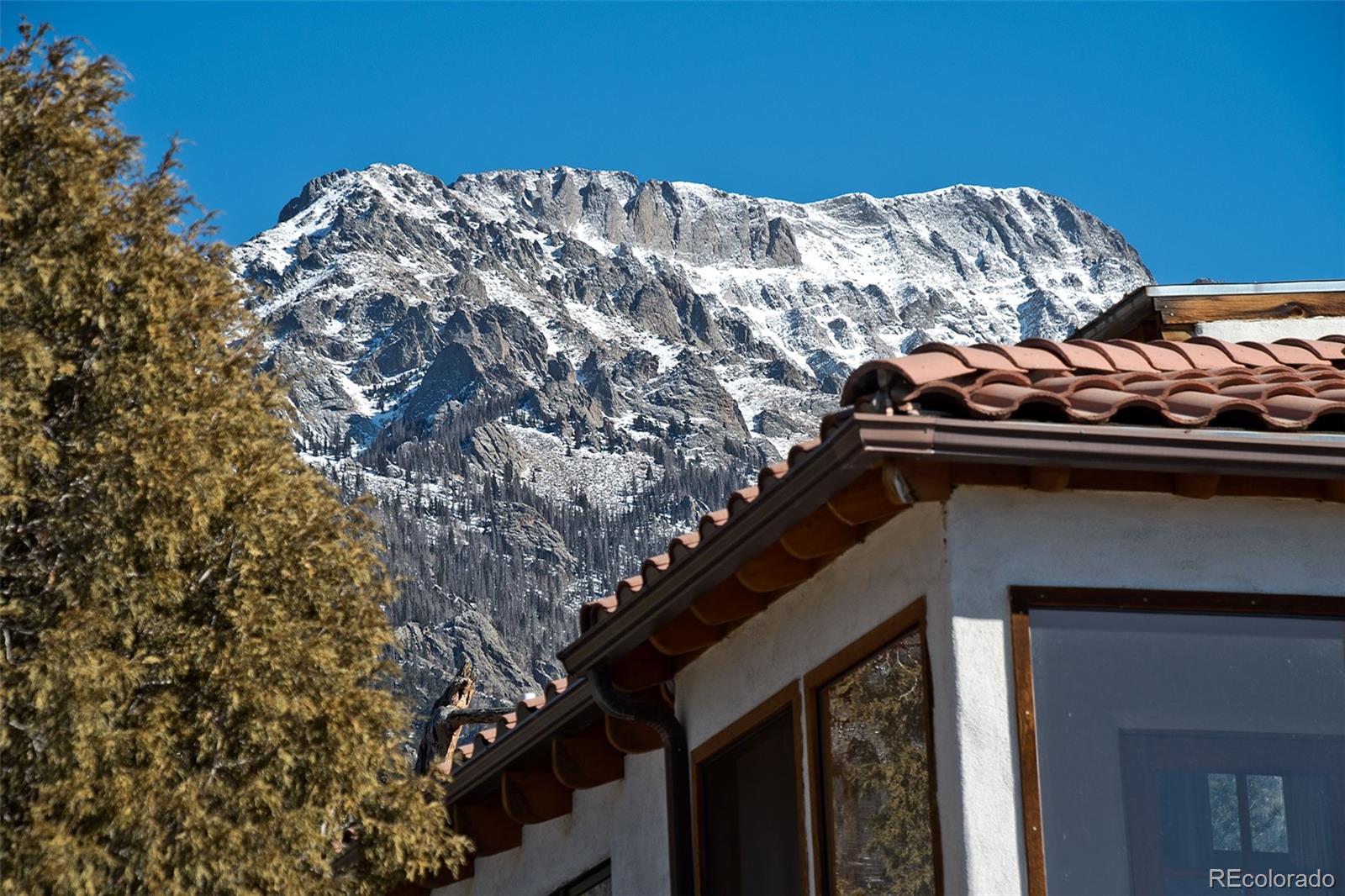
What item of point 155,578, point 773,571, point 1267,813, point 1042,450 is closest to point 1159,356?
point 1042,450

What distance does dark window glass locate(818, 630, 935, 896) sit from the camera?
20.5 feet

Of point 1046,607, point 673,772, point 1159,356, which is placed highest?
point 1159,356

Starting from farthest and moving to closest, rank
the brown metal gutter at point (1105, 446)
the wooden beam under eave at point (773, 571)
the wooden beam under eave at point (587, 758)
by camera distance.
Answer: the wooden beam under eave at point (587, 758)
the wooden beam under eave at point (773, 571)
the brown metal gutter at point (1105, 446)

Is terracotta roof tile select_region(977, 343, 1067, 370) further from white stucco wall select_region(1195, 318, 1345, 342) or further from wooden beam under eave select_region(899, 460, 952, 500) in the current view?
white stucco wall select_region(1195, 318, 1345, 342)

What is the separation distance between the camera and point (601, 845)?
9.56 meters

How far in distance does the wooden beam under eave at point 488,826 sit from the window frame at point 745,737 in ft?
6.93

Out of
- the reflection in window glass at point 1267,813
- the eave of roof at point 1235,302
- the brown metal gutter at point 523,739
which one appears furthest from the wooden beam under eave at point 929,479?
the eave of roof at point 1235,302

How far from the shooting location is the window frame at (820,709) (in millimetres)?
6121

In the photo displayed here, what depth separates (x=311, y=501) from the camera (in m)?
8.72

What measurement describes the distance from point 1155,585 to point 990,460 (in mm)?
827

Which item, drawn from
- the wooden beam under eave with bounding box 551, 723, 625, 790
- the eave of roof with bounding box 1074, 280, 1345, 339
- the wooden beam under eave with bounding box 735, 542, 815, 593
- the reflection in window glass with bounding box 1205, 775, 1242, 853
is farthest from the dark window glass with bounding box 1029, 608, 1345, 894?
the eave of roof with bounding box 1074, 280, 1345, 339

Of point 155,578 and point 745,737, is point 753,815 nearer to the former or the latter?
point 745,737

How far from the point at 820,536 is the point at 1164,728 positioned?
1.32 metres

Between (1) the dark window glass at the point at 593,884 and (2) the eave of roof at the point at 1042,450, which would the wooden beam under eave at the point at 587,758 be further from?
(2) the eave of roof at the point at 1042,450
